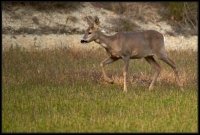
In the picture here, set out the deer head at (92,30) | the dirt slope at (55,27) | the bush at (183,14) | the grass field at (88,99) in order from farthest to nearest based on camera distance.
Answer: the bush at (183,14)
the dirt slope at (55,27)
the deer head at (92,30)
the grass field at (88,99)

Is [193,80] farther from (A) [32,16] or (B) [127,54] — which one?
(A) [32,16]

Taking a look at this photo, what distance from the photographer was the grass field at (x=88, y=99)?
10.2 m

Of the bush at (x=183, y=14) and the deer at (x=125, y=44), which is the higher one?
the deer at (x=125, y=44)

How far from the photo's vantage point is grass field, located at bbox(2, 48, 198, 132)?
10250mm

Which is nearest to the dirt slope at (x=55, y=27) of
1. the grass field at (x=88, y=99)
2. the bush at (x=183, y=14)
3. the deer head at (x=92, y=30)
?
the bush at (x=183, y=14)

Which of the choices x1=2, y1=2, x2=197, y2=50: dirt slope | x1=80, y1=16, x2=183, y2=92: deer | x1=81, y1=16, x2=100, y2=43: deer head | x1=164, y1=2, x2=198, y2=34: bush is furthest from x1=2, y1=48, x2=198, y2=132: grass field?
x1=164, y1=2, x2=198, y2=34: bush

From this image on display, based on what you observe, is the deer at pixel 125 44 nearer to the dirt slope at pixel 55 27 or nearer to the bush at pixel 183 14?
the dirt slope at pixel 55 27

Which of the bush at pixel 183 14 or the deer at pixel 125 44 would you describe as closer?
the deer at pixel 125 44

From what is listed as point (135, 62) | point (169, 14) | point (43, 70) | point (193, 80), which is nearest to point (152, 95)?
point (193, 80)

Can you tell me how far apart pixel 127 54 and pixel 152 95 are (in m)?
1.89

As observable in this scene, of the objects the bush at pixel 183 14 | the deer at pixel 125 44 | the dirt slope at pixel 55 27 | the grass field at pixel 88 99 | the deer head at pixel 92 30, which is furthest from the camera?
the bush at pixel 183 14

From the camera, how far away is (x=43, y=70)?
17766mm

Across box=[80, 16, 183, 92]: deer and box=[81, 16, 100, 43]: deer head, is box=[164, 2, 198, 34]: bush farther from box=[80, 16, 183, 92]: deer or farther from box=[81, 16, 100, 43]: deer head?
box=[81, 16, 100, 43]: deer head

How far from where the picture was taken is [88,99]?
42.0 feet
